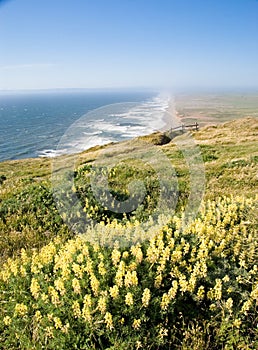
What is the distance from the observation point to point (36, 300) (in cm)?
491

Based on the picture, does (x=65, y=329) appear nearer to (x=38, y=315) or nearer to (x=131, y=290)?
(x=38, y=315)

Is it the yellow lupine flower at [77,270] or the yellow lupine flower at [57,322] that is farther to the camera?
the yellow lupine flower at [77,270]

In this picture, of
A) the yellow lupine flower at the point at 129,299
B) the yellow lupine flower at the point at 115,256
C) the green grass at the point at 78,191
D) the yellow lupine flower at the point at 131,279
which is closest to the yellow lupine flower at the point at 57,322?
the yellow lupine flower at the point at 129,299

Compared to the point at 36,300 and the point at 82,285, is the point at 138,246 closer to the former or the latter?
the point at 82,285

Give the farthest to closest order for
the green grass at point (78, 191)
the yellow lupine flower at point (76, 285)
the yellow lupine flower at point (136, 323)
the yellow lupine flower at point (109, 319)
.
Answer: the green grass at point (78, 191) < the yellow lupine flower at point (76, 285) < the yellow lupine flower at point (136, 323) < the yellow lupine flower at point (109, 319)

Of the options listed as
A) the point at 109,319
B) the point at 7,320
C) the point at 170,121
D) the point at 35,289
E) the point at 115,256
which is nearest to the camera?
the point at 109,319

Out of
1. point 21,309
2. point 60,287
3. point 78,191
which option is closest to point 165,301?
point 60,287

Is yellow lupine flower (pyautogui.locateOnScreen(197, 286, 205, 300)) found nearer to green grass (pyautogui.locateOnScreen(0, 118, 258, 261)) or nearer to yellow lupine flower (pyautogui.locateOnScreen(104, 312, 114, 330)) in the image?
yellow lupine flower (pyautogui.locateOnScreen(104, 312, 114, 330))

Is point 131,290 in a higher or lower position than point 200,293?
higher

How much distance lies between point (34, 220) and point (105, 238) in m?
4.79

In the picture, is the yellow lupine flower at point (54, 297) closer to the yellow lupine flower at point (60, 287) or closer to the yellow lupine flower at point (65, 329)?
the yellow lupine flower at point (60, 287)

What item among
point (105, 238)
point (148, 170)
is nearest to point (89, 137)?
point (148, 170)

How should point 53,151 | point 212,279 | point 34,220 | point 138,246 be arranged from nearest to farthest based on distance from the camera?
point 212,279
point 138,246
point 34,220
point 53,151

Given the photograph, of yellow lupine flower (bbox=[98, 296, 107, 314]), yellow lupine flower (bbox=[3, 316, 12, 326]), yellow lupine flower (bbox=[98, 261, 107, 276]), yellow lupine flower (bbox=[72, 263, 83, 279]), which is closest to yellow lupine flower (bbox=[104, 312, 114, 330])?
yellow lupine flower (bbox=[98, 296, 107, 314])
